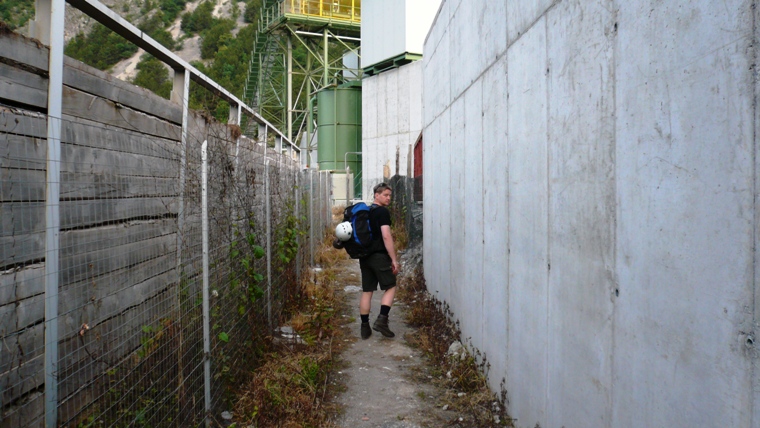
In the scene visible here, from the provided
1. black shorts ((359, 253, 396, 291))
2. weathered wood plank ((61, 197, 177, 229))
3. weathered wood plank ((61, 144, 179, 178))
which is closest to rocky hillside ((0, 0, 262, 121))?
black shorts ((359, 253, 396, 291))

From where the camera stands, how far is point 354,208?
6969 mm

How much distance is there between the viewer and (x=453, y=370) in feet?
17.4

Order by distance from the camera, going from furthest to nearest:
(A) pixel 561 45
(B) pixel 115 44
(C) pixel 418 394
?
(B) pixel 115 44
(C) pixel 418 394
(A) pixel 561 45

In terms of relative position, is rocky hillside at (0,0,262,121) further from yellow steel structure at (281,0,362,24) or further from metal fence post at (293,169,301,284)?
metal fence post at (293,169,301,284)

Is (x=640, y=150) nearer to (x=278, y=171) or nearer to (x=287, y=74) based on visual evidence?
(x=278, y=171)

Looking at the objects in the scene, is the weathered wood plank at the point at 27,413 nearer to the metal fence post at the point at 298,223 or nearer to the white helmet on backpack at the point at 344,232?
the white helmet on backpack at the point at 344,232

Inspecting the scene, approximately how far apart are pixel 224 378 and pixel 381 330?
2875mm

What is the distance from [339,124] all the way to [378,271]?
75.8 ft

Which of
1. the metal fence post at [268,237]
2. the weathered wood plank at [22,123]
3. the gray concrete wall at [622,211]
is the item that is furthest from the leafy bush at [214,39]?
the weathered wood plank at [22,123]

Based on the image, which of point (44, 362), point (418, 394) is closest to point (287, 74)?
point (418, 394)

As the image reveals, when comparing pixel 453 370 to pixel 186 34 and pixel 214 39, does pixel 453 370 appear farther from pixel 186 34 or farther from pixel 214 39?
pixel 186 34

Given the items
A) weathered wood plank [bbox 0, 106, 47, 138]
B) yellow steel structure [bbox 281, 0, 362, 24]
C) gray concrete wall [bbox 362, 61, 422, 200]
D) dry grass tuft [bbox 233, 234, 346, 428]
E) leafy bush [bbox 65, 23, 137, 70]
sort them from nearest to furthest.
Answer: weathered wood plank [bbox 0, 106, 47, 138], dry grass tuft [bbox 233, 234, 346, 428], gray concrete wall [bbox 362, 61, 422, 200], yellow steel structure [bbox 281, 0, 362, 24], leafy bush [bbox 65, 23, 137, 70]

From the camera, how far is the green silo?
95.1 ft

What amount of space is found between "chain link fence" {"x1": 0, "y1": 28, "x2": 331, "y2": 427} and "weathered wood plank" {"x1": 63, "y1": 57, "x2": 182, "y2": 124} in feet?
0.06
